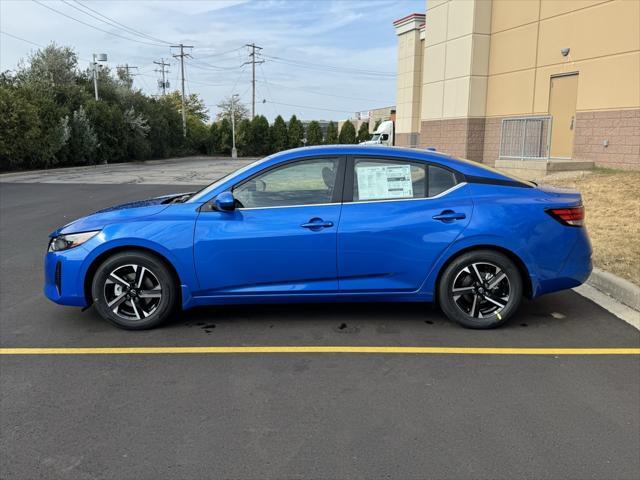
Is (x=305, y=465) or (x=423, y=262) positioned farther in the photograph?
(x=423, y=262)

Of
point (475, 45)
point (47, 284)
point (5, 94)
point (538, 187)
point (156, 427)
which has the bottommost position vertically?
point (156, 427)

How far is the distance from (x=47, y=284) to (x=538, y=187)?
4.45 m

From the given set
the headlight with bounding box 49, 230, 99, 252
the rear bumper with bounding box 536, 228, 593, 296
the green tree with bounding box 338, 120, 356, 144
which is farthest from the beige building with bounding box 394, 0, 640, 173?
the green tree with bounding box 338, 120, 356, 144

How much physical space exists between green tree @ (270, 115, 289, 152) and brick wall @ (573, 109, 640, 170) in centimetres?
4972

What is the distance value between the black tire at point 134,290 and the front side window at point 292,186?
934 millimetres

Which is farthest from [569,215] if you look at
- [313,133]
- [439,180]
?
[313,133]

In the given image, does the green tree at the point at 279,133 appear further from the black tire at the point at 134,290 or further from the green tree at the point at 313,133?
the black tire at the point at 134,290

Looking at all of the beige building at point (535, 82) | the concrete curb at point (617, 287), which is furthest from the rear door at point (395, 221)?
the beige building at point (535, 82)

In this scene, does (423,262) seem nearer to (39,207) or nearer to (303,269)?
(303,269)

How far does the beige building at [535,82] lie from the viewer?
15414 millimetres

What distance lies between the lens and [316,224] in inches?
188

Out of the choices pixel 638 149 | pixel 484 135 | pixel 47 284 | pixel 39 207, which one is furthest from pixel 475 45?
pixel 47 284

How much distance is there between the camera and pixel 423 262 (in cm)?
484

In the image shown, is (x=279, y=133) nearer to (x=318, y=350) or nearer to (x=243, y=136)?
(x=243, y=136)
